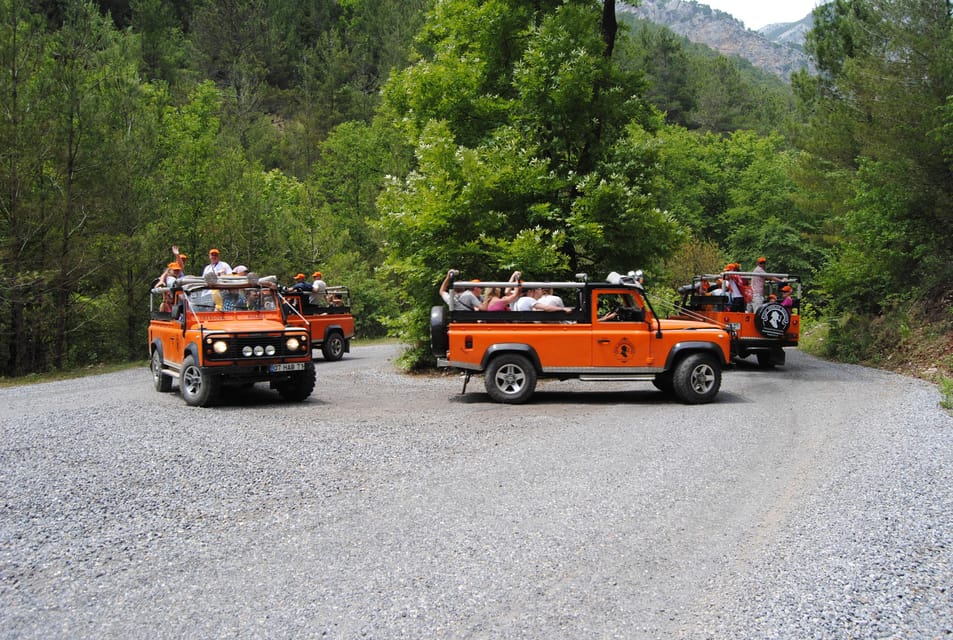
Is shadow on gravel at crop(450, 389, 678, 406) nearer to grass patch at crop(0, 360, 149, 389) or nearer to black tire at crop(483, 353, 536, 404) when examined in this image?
black tire at crop(483, 353, 536, 404)

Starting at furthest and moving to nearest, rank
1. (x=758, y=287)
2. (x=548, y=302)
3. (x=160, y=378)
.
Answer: (x=758, y=287) < (x=160, y=378) < (x=548, y=302)

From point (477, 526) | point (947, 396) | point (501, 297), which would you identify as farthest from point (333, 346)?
point (477, 526)

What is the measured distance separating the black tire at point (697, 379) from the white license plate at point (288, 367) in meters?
6.14

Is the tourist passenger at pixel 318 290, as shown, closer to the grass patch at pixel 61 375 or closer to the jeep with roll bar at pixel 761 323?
the grass patch at pixel 61 375

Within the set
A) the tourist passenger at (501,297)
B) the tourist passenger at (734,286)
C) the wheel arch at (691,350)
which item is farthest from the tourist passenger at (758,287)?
the tourist passenger at (501,297)

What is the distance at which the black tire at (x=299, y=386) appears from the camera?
12891 millimetres

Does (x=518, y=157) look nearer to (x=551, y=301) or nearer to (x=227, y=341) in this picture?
(x=551, y=301)

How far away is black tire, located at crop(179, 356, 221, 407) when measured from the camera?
40.1ft

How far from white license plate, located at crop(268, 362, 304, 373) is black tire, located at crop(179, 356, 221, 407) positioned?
34.3 inches

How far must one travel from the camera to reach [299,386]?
43.1 ft

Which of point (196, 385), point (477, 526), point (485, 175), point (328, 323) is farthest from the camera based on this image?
point (328, 323)

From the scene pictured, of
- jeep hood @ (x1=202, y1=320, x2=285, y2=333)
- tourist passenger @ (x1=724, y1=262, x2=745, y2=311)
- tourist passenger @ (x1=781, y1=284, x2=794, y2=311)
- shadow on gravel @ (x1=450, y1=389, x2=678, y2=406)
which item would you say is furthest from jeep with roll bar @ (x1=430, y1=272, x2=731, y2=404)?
tourist passenger @ (x1=781, y1=284, x2=794, y2=311)

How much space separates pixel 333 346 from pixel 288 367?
10110 mm

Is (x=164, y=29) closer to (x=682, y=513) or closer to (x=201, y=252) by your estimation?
(x=201, y=252)
